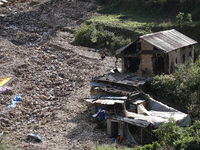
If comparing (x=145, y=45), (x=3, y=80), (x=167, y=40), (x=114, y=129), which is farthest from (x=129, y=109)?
(x=3, y=80)

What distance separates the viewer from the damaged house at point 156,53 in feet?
59.2

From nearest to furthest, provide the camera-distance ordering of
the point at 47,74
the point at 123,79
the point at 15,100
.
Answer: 1. the point at 123,79
2. the point at 15,100
3. the point at 47,74

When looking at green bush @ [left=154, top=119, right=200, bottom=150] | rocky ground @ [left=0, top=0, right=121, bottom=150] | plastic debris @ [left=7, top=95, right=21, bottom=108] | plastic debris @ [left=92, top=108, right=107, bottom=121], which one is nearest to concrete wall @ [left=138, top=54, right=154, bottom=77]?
rocky ground @ [left=0, top=0, right=121, bottom=150]

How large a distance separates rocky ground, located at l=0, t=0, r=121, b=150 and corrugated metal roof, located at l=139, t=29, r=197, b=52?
539 centimetres

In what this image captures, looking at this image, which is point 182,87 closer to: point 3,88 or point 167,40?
point 167,40

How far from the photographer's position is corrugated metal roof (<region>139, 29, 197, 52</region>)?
18203mm

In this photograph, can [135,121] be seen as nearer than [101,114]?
Yes

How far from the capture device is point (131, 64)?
818 inches

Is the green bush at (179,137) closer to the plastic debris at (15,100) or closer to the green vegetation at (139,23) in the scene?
the plastic debris at (15,100)

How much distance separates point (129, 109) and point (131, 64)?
6885mm

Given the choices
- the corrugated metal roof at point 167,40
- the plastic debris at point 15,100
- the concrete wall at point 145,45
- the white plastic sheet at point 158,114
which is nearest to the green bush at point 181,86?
the white plastic sheet at point 158,114

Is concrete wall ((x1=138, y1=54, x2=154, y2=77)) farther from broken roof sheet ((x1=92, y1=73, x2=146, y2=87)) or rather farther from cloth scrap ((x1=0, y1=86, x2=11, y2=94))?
cloth scrap ((x1=0, y1=86, x2=11, y2=94))

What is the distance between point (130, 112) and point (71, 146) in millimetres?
3762

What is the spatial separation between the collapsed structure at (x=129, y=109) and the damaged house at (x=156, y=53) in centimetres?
191
